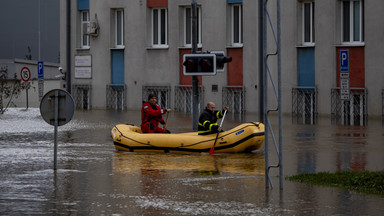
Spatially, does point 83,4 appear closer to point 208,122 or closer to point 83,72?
point 83,72

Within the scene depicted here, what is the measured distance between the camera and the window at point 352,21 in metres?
36.1

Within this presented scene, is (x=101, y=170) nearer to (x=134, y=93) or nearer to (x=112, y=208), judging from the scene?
(x=112, y=208)

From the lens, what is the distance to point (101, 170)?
15.4m

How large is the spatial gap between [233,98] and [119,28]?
27.9ft

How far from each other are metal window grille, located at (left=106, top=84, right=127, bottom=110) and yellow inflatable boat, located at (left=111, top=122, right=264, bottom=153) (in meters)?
25.1

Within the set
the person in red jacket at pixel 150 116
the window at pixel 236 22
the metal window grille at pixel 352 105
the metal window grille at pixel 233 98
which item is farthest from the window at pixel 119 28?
the person in red jacket at pixel 150 116

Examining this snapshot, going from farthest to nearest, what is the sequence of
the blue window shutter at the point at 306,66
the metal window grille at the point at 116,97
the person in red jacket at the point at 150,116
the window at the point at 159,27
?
the metal window grille at the point at 116,97 → the window at the point at 159,27 → the blue window shutter at the point at 306,66 → the person in red jacket at the point at 150,116

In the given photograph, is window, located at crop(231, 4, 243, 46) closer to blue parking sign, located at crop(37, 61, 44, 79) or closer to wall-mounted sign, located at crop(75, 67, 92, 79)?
wall-mounted sign, located at crop(75, 67, 92, 79)

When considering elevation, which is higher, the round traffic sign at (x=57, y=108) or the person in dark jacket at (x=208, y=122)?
the round traffic sign at (x=57, y=108)

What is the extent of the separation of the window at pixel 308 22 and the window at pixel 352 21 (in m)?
1.60

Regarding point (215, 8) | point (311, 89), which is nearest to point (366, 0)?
point (311, 89)

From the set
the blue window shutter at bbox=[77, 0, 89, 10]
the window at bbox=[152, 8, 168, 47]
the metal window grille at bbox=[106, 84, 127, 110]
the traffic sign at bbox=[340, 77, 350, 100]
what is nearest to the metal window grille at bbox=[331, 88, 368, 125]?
the traffic sign at bbox=[340, 77, 350, 100]

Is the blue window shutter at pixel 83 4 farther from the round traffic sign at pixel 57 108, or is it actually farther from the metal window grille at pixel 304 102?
the round traffic sign at pixel 57 108

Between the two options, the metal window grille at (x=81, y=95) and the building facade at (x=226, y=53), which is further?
the metal window grille at (x=81, y=95)
